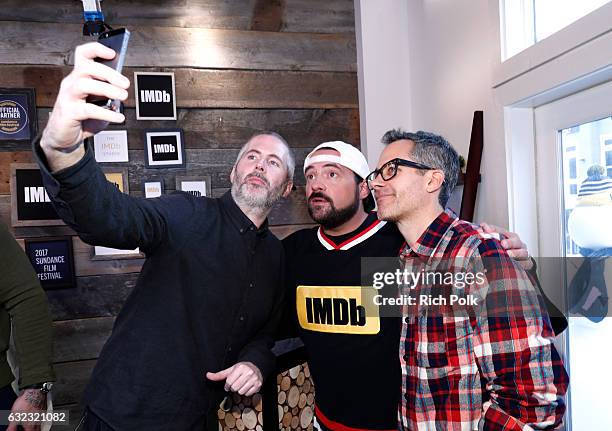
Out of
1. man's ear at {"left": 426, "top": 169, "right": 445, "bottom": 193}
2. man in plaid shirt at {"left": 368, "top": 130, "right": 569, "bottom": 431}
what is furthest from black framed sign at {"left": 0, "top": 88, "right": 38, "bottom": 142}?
man's ear at {"left": 426, "top": 169, "right": 445, "bottom": 193}

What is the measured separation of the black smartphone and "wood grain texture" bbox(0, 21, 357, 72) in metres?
1.93

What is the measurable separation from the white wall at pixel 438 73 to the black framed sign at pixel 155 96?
107 cm

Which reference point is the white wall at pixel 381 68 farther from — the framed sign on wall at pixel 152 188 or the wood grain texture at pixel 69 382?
the wood grain texture at pixel 69 382

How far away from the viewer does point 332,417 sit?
1.76 metres

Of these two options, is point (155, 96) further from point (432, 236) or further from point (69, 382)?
point (432, 236)

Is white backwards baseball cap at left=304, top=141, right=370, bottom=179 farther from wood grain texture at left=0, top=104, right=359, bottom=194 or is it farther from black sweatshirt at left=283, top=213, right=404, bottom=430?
wood grain texture at left=0, top=104, right=359, bottom=194

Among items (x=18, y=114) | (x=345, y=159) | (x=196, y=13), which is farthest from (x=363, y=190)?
(x=18, y=114)

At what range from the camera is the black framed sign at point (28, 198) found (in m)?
2.38

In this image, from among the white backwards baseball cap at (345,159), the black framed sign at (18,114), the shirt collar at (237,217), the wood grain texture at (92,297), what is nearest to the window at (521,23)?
the white backwards baseball cap at (345,159)

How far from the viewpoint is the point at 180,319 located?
1.54 metres

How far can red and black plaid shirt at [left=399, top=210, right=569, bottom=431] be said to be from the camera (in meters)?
1.16

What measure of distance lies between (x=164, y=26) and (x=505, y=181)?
1.88 metres


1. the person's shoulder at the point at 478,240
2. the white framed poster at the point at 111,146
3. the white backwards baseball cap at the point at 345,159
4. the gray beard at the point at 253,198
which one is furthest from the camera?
the white framed poster at the point at 111,146

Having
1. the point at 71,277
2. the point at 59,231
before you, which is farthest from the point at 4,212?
the point at 71,277
